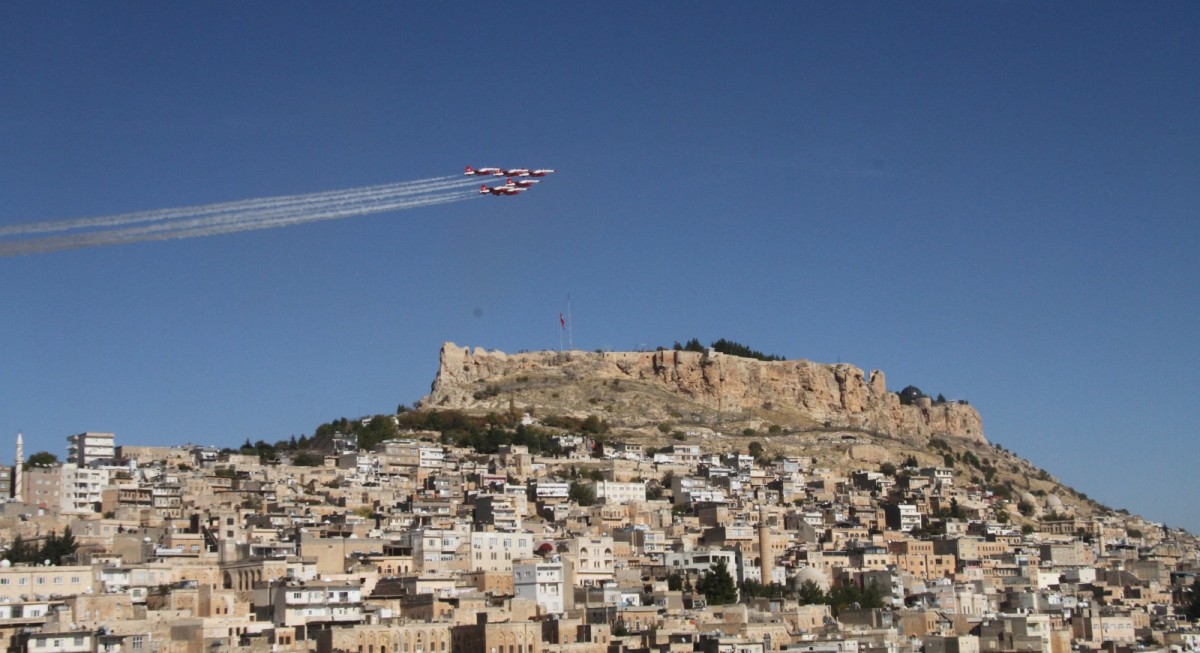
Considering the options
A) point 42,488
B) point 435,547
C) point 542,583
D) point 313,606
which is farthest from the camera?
point 42,488

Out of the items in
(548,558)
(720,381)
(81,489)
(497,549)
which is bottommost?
(548,558)

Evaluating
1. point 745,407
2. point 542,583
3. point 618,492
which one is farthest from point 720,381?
point 542,583

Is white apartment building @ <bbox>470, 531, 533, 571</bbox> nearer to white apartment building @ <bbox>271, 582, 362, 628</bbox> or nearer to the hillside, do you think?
white apartment building @ <bbox>271, 582, 362, 628</bbox>

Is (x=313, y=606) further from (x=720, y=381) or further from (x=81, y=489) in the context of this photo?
(x=720, y=381)

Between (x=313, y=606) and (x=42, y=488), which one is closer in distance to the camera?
(x=313, y=606)

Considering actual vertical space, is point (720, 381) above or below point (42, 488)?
above

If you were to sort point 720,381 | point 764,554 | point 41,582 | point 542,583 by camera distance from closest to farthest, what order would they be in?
1. point 41,582
2. point 542,583
3. point 764,554
4. point 720,381
